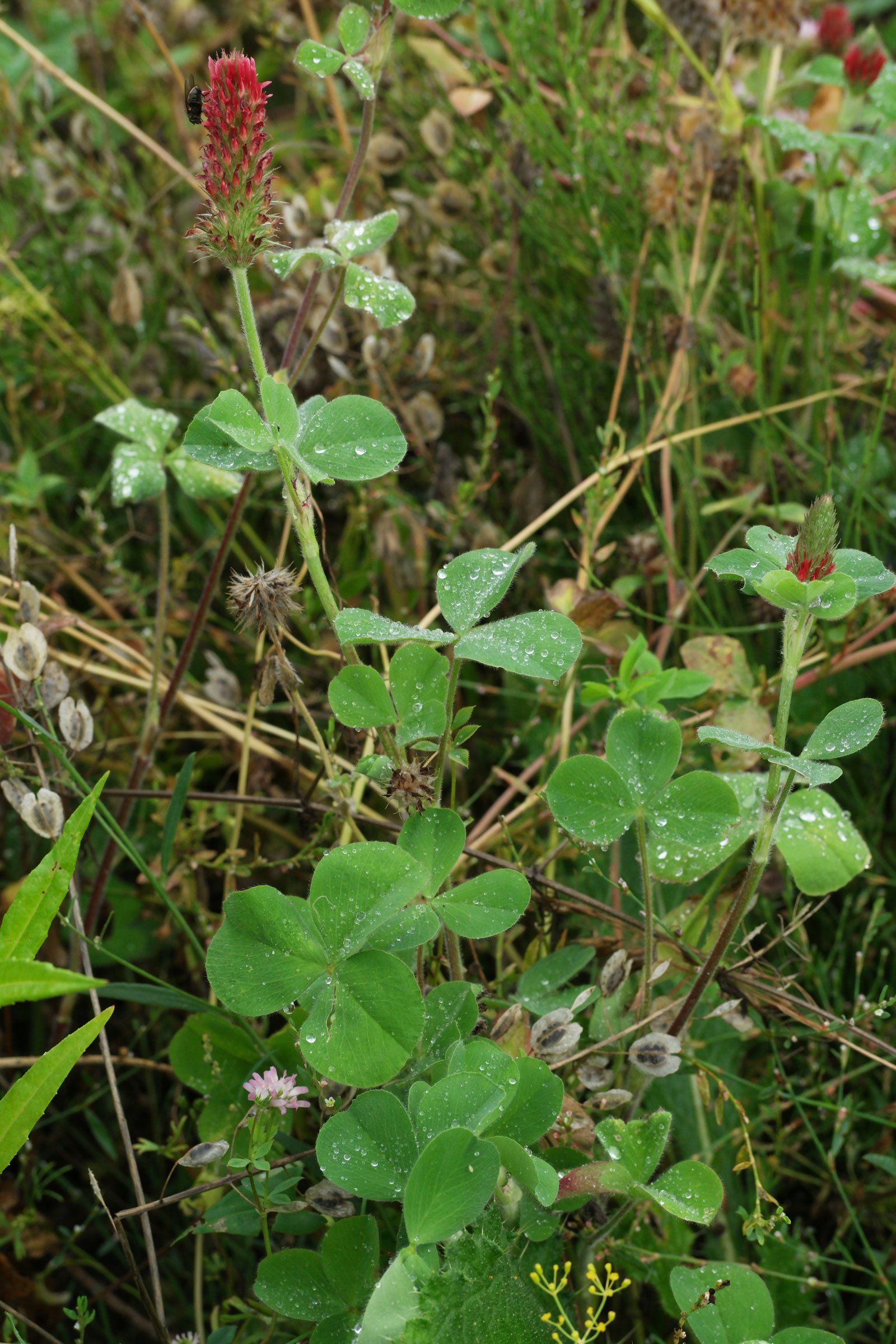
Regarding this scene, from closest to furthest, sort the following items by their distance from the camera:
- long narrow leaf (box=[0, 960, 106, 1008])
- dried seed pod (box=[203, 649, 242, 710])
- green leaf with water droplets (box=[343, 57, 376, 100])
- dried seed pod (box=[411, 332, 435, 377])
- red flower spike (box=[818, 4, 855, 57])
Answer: long narrow leaf (box=[0, 960, 106, 1008]) → green leaf with water droplets (box=[343, 57, 376, 100]) → dried seed pod (box=[203, 649, 242, 710]) → dried seed pod (box=[411, 332, 435, 377]) → red flower spike (box=[818, 4, 855, 57])

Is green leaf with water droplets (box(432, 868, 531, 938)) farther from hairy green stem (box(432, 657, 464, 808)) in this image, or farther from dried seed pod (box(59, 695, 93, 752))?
dried seed pod (box(59, 695, 93, 752))

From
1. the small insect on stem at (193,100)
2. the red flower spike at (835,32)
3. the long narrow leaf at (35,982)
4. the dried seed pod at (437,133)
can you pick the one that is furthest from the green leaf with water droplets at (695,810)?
the red flower spike at (835,32)

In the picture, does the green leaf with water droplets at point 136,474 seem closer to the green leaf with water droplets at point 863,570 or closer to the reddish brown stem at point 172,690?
the reddish brown stem at point 172,690

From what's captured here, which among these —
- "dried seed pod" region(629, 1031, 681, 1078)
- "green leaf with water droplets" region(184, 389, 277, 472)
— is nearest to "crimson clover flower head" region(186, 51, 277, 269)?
"green leaf with water droplets" region(184, 389, 277, 472)

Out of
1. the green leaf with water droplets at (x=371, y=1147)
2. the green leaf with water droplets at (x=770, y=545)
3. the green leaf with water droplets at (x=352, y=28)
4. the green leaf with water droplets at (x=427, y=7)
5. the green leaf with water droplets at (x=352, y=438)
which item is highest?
the green leaf with water droplets at (x=427, y=7)

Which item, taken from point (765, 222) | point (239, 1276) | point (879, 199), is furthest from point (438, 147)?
point (239, 1276)

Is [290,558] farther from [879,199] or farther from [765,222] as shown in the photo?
[879,199]

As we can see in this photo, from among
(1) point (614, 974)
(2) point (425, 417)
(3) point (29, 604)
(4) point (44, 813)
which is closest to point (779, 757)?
(1) point (614, 974)

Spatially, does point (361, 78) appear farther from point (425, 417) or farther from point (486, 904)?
point (486, 904)
